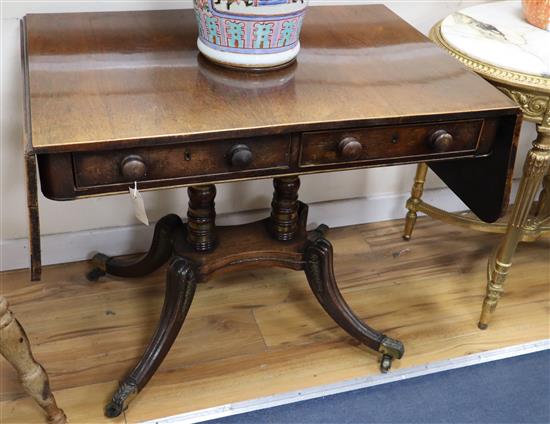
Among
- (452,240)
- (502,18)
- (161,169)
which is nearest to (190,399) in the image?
(161,169)

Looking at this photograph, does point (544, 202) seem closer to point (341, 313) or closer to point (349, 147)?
point (341, 313)

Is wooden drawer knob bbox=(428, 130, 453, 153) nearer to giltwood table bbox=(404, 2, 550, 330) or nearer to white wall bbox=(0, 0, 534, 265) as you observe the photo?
giltwood table bbox=(404, 2, 550, 330)

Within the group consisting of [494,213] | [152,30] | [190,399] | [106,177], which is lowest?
[190,399]

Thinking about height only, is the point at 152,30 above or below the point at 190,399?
above

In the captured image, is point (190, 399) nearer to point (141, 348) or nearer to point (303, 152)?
point (141, 348)

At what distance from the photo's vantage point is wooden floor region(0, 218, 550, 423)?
1.41 meters

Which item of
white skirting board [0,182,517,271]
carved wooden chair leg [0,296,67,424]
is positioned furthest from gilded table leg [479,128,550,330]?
carved wooden chair leg [0,296,67,424]

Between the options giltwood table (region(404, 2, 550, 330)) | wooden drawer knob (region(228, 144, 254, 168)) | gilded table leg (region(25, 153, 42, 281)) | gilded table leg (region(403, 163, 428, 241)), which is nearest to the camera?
gilded table leg (region(25, 153, 42, 281))

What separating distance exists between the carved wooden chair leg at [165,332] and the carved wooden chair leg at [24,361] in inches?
4.7

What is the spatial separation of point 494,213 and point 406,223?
685 mm

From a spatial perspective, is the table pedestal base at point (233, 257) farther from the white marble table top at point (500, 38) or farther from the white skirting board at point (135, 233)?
the white marble table top at point (500, 38)

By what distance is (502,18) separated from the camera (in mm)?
1464

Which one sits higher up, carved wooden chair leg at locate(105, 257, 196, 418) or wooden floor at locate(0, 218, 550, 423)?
carved wooden chair leg at locate(105, 257, 196, 418)

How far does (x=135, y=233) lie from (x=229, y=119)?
0.83 m
